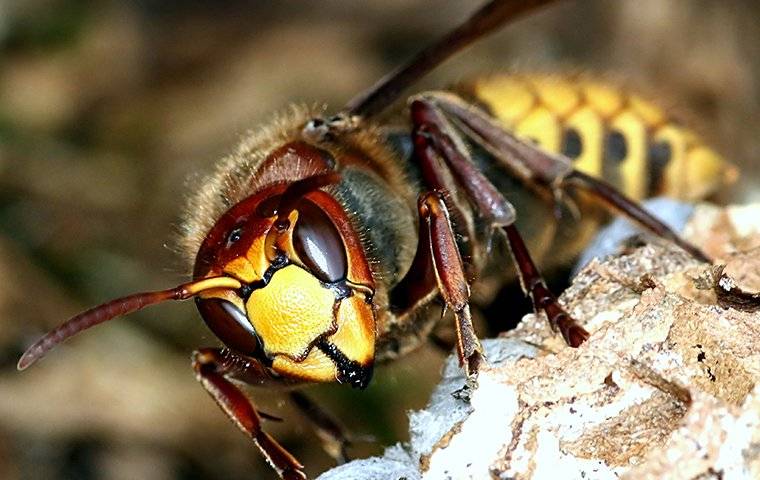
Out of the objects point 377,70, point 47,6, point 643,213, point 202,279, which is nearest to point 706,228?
point 643,213

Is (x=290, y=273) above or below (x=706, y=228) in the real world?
above

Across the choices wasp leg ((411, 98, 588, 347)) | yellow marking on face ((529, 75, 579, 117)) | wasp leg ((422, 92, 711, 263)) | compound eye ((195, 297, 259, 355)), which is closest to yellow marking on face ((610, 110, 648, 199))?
yellow marking on face ((529, 75, 579, 117))

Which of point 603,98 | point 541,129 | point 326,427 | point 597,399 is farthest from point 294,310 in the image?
point 603,98

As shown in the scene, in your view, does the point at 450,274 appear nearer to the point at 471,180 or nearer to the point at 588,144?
the point at 471,180

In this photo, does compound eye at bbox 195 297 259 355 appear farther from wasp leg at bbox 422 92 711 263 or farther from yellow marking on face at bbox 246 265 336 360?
wasp leg at bbox 422 92 711 263

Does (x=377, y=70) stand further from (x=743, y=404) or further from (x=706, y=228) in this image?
(x=743, y=404)

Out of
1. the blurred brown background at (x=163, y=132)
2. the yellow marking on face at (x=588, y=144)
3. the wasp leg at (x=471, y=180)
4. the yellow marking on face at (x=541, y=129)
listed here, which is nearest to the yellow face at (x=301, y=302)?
the wasp leg at (x=471, y=180)
